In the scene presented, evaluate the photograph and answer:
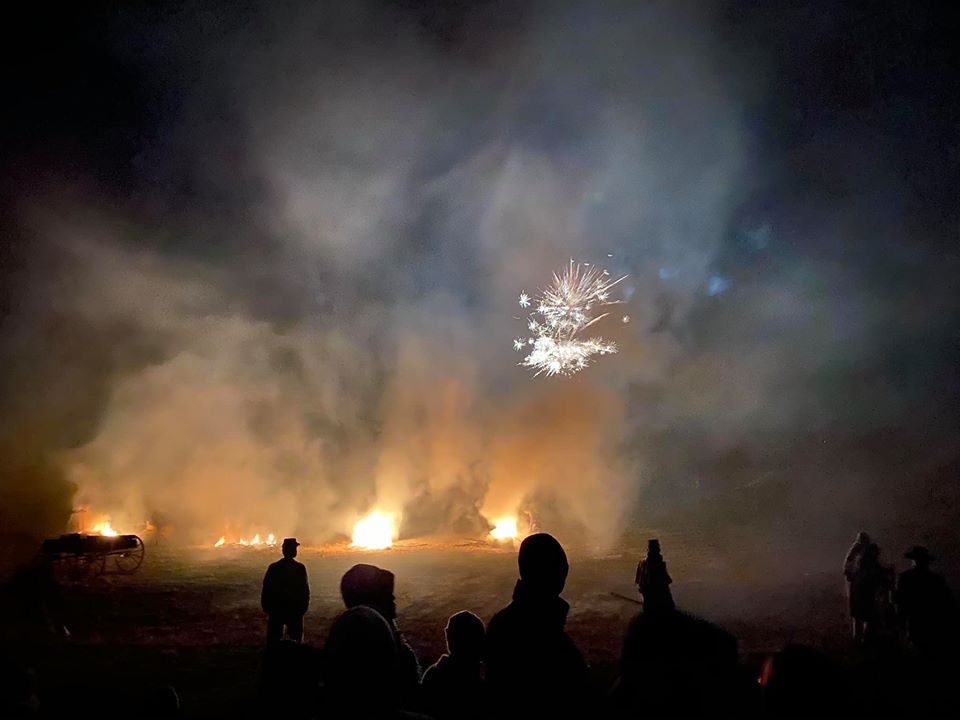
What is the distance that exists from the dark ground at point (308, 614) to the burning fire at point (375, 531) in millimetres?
6368

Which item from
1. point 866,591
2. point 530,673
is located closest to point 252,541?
point 866,591

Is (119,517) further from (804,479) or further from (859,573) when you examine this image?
(804,479)

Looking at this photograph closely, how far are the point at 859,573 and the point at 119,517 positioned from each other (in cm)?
3912

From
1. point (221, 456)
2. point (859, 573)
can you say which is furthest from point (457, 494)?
point (859, 573)

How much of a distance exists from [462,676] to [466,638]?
0.28m

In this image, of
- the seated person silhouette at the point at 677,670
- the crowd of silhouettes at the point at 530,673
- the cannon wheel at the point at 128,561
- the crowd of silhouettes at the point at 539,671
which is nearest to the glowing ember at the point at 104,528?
the cannon wheel at the point at 128,561

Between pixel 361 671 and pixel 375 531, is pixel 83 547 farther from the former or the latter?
pixel 361 671

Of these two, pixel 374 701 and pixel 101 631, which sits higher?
pixel 374 701

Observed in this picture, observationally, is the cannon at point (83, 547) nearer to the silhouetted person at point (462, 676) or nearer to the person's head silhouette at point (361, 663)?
the silhouetted person at point (462, 676)

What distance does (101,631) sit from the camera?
11.8 m

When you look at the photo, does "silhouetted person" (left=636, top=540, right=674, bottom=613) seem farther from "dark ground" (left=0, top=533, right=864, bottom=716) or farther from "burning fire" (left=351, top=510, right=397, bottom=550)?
"burning fire" (left=351, top=510, right=397, bottom=550)

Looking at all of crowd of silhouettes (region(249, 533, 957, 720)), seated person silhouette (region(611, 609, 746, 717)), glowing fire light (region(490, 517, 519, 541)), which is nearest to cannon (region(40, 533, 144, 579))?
glowing fire light (region(490, 517, 519, 541))

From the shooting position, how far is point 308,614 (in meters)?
13.3

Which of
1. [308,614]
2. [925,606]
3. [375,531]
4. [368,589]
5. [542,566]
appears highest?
[542,566]
